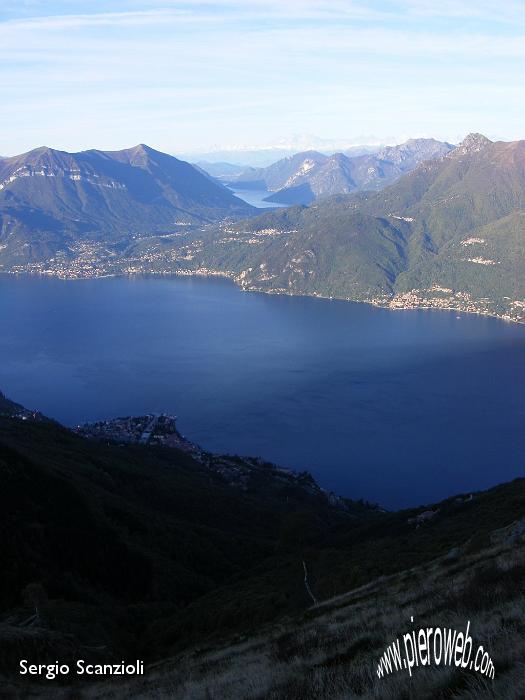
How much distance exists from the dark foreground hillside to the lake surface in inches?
1125

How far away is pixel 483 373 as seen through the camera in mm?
142250

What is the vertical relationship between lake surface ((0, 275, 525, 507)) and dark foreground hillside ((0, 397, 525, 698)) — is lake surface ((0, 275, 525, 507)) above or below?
above

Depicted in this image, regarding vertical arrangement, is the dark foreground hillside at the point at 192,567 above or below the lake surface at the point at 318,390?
below

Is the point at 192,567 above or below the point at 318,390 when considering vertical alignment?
below

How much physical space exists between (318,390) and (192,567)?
87278 mm

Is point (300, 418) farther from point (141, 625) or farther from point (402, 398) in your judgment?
point (141, 625)

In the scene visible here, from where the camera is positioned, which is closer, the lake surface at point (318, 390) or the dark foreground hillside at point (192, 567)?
the dark foreground hillside at point (192, 567)

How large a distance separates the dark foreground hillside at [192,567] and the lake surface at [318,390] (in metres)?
28.6

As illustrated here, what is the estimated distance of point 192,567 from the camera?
41562 mm

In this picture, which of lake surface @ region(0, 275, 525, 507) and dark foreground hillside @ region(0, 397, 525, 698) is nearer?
dark foreground hillside @ region(0, 397, 525, 698)

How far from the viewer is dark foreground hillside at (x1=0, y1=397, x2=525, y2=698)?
12.3m

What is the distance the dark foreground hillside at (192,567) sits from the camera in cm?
1234

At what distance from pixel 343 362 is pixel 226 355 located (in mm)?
27791

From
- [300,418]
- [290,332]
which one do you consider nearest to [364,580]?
[300,418]
